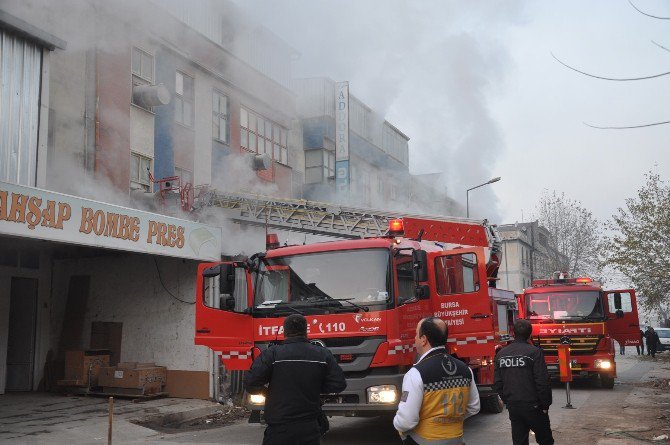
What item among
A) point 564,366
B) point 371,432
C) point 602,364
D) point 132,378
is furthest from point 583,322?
point 132,378

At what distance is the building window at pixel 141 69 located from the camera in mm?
17594

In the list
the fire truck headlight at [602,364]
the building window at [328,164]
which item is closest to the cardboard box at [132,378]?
the fire truck headlight at [602,364]

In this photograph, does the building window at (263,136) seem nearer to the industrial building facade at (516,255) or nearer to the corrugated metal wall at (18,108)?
the corrugated metal wall at (18,108)

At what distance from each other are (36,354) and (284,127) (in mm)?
13829

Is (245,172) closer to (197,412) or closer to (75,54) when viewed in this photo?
(75,54)

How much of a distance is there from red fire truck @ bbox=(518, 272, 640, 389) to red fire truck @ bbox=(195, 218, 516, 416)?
6.26 m

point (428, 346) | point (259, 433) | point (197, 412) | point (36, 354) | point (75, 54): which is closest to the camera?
point (428, 346)

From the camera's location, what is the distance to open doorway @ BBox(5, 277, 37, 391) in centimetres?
1303

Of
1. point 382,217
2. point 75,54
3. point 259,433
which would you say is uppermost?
point 75,54

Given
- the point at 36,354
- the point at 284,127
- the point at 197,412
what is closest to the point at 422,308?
the point at 197,412

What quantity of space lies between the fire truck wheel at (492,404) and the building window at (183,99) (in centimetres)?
1256

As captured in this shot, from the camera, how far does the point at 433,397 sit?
406cm

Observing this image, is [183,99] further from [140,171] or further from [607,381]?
[607,381]

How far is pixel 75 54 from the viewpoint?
616 inches
